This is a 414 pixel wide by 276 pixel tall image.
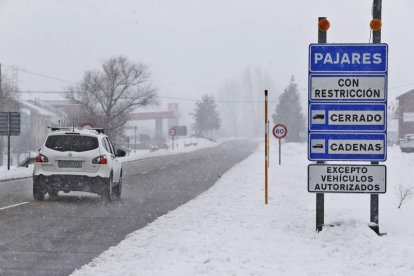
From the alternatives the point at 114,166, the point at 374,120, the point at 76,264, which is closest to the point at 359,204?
the point at 374,120

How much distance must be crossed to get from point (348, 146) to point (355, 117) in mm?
470

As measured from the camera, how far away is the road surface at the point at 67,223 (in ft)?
22.7

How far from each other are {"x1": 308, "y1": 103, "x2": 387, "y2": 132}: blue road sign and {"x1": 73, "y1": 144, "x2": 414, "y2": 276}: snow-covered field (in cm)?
146

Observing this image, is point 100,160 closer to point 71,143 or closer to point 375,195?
point 71,143

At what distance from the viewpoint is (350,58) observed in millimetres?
8781

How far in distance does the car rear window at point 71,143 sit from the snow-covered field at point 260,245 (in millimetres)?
2939

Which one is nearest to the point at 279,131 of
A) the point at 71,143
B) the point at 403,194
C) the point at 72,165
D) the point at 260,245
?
the point at 403,194

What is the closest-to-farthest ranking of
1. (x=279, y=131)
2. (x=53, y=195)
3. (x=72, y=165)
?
(x=72, y=165), (x=53, y=195), (x=279, y=131)

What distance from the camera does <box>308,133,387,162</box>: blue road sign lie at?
29.0 feet

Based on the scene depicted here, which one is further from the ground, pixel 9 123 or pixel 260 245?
pixel 9 123

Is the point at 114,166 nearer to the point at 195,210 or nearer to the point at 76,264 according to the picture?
the point at 195,210

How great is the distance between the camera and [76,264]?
266 inches

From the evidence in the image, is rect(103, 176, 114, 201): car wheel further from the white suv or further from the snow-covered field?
the snow-covered field

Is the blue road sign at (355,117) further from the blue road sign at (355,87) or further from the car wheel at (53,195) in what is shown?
the car wheel at (53,195)
